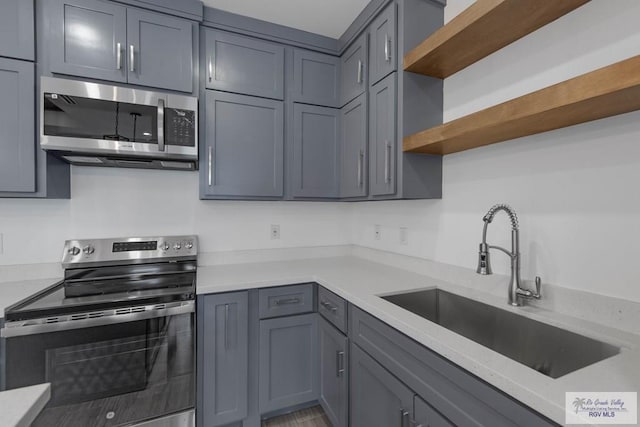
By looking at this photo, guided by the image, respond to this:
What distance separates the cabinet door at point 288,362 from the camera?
65.6 inches

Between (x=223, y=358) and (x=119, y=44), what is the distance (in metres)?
1.85

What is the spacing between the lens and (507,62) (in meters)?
1.31

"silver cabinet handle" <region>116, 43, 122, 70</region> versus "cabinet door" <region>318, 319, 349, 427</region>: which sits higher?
"silver cabinet handle" <region>116, 43, 122, 70</region>

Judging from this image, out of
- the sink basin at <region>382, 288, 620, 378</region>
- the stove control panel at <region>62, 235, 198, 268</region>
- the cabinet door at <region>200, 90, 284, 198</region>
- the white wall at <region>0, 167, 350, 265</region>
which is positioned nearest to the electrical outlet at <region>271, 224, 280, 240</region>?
the white wall at <region>0, 167, 350, 265</region>

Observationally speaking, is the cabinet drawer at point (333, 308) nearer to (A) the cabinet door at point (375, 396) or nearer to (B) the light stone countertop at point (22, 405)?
(A) the cabinet door at point (375, 396)

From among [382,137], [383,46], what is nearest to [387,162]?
[382,137]

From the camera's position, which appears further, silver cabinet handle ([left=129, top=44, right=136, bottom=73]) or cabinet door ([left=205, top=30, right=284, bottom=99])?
cabinet door ([left=205, top=30, right=284, bottom=99])

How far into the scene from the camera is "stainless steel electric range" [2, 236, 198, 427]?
122 centimetres

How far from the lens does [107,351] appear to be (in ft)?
4.33

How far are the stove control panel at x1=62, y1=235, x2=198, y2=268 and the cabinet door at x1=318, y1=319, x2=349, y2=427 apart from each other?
40.8 inches

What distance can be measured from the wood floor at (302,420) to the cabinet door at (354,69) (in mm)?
2126
